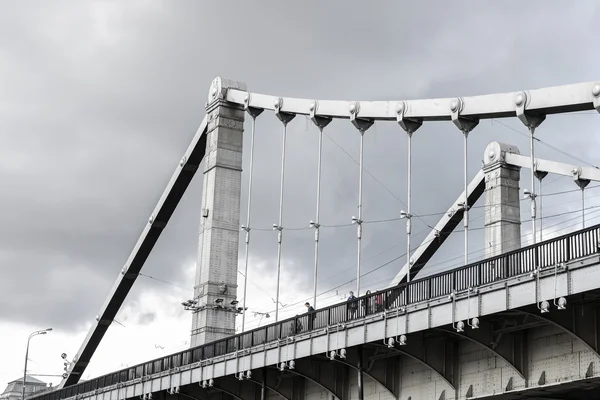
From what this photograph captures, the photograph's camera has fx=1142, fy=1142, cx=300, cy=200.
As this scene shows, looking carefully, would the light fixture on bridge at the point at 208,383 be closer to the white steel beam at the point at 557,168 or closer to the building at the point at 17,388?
the white steel beam at the point at 557,168

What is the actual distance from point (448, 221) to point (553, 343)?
60.6 meters

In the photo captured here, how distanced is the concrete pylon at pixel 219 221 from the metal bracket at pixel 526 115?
27.1 m

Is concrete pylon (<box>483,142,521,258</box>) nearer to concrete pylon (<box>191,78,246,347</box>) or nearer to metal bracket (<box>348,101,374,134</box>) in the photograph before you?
concrete pylon (<box>191,78,246,347</box>)

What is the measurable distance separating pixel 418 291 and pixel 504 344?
4.27m

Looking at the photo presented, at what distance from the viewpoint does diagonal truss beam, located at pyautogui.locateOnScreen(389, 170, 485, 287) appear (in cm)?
9325

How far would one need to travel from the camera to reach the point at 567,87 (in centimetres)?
4166

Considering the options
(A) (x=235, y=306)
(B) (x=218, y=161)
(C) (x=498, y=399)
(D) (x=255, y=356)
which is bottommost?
(C) (x=498, y=399)

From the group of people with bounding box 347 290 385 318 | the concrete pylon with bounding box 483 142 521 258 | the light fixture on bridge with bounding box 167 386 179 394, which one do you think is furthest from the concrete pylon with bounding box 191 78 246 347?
the group of people with bounding box 347 290 385 318

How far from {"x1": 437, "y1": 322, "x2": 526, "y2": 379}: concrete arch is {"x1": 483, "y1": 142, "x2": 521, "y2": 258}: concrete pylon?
37.9m

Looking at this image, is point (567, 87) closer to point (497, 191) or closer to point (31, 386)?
point (497, 191)

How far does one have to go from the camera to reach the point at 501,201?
8106cm

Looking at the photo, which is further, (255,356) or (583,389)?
(255,356)

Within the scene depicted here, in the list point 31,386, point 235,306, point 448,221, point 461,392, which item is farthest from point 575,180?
point 31,386

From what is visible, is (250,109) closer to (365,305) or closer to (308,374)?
(308,374)
